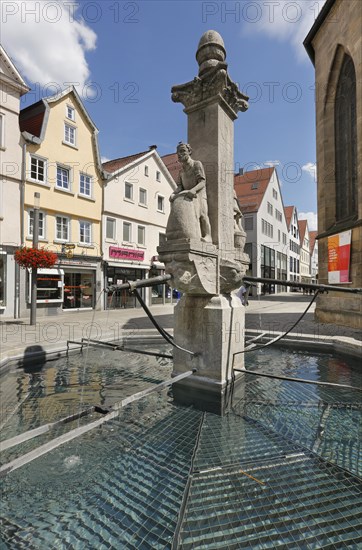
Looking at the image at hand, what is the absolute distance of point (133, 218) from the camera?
23531 millimetres

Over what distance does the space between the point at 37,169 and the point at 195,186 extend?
16246 mm

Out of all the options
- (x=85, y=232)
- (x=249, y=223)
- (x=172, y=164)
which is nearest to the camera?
(x=85, y=232)

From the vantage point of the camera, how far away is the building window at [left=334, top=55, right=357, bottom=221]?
12836 mm

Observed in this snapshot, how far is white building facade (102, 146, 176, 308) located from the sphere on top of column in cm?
1702

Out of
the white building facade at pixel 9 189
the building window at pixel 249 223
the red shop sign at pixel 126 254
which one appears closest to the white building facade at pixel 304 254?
the building window at pixel 249 223

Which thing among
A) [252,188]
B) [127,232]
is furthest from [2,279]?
[252,188]

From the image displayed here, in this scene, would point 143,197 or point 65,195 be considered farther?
point 143,197

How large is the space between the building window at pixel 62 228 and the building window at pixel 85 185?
234cm

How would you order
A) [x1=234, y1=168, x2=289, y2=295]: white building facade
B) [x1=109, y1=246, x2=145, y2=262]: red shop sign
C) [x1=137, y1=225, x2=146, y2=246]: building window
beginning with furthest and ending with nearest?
[x1=234, y1=168, x2=289, y2=295]: white building facade, [x1=137, y1=225, x2=146, y2=246]: building window, [x1=109, y1=246, x2=145, y2=262]: red shop sign

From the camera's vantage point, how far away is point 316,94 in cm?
1470

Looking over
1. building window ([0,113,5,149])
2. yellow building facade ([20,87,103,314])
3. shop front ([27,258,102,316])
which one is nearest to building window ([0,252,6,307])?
yellow building facade ([20,87,103,314])

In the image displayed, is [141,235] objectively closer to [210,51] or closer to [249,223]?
[249,223]

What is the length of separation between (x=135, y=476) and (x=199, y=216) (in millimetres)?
3051

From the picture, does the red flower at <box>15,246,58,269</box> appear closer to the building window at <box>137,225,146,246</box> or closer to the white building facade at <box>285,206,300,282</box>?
the building window at <box>137,225,146,246</box>
